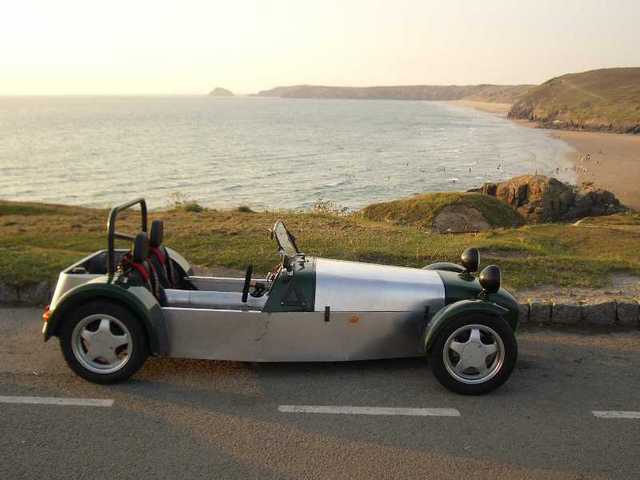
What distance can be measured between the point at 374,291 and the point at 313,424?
1.33 metres

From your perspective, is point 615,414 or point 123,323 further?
point 123,323

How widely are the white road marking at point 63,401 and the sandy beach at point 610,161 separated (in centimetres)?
3438

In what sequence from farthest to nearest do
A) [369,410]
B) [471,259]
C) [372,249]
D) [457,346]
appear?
[372,249]
[471,259]
[457,346]
[369,410]

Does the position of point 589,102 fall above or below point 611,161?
above

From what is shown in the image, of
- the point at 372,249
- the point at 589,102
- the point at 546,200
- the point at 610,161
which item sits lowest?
the point at 546,200

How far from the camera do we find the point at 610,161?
202 ft

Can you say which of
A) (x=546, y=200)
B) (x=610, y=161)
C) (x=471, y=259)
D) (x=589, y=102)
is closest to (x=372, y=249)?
(x=471, y=259)

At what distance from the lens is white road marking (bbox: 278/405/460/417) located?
4.92 metres

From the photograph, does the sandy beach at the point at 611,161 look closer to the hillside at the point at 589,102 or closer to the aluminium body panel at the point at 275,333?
the hillside at the point at 589,102

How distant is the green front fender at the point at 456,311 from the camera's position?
524 cm

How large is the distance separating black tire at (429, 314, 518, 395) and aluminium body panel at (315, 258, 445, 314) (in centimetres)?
35

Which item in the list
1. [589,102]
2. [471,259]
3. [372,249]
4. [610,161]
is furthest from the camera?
[589,102]

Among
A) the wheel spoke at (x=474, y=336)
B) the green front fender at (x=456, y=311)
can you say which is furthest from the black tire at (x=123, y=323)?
the wheel spoke at (x=474, y=336)

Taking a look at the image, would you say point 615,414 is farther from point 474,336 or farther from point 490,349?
point 474,336
